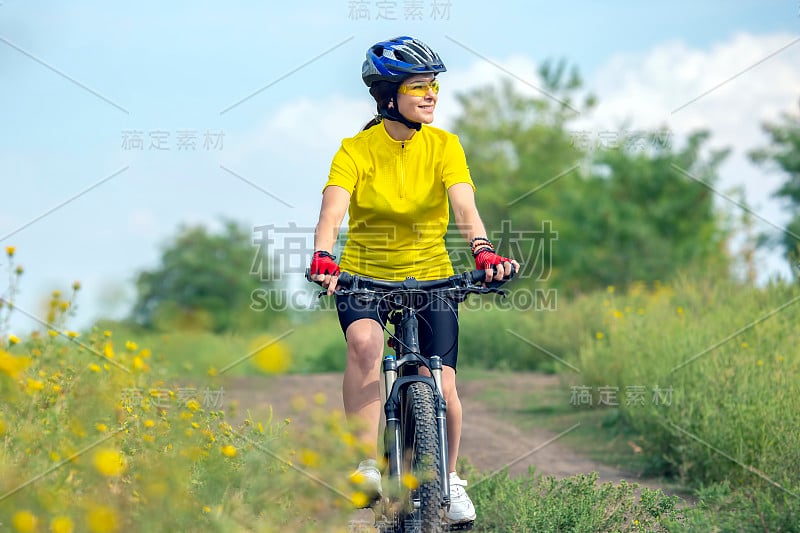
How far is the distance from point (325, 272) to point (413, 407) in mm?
656

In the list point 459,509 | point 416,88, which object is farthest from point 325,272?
point 459,509

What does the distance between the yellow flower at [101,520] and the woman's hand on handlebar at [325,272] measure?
1.49 m

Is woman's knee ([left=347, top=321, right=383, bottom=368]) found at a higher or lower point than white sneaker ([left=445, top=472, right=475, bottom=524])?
higher

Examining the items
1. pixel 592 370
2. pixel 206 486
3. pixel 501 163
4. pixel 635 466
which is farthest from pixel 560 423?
pixel 501 163

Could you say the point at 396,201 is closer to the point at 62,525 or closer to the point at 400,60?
the point at 400,60

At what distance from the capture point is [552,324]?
13734mm

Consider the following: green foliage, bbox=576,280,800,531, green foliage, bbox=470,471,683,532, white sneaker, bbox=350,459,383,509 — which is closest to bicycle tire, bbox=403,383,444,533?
white sneaker, bbox=350,459,383,509

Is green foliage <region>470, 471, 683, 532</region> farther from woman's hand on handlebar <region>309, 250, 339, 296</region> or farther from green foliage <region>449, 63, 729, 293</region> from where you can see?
green foliage <region>449, 63, 729, 293</region>

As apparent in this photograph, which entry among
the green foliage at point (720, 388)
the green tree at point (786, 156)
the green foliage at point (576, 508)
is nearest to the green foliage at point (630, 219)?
the green tree at point (786, 156)

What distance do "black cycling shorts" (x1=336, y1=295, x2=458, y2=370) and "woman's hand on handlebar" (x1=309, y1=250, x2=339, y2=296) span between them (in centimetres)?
33

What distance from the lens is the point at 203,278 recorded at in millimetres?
39812

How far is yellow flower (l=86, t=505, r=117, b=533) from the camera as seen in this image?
8.66 feet

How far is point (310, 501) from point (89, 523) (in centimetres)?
63

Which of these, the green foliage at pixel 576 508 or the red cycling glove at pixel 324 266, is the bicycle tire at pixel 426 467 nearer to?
the red cycling glove at pixel 324 266
